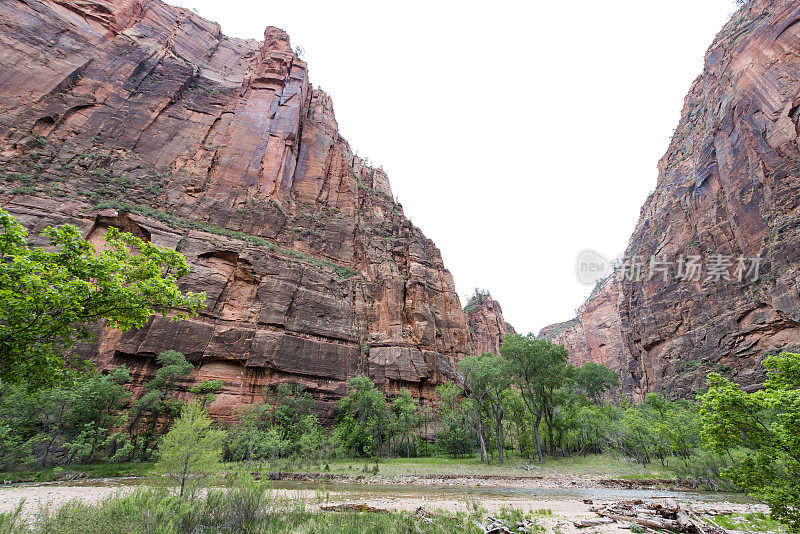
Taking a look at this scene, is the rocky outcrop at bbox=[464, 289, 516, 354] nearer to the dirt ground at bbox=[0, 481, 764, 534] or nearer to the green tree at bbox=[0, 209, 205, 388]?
the dirt ground at bbox=[0, 481, 764, 534]

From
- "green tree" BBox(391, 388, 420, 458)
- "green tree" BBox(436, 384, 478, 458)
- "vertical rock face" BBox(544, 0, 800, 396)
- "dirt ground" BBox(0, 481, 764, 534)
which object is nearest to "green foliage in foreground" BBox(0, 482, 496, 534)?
"dirt ground" BBox(0, 481, 764, 534)

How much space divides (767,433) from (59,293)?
50.2 feet

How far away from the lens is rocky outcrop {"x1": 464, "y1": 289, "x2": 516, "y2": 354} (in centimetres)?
9619

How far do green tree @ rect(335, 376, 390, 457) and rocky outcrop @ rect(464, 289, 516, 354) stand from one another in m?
57.1

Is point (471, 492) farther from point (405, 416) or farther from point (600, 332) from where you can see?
point (600, 332)

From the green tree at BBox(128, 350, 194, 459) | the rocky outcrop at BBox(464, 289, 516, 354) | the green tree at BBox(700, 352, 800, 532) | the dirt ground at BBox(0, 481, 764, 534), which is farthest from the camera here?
the rocky outcrop at BBox(464, 289, 516, 354)

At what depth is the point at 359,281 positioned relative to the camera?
54.6 m

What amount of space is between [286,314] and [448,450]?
2844cm

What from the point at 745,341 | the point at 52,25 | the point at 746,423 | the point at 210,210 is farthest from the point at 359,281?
the point at 52,25

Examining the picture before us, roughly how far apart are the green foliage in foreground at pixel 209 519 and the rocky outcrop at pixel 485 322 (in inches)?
3405

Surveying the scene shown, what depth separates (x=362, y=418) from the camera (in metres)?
39.1

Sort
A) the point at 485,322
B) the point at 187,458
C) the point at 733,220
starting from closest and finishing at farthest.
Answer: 1. the point at 187,458
2. the point at 733,220
3. the point at 485,322

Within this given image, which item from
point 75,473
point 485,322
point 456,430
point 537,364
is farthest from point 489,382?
point 485,322

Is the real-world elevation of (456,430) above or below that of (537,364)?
below
